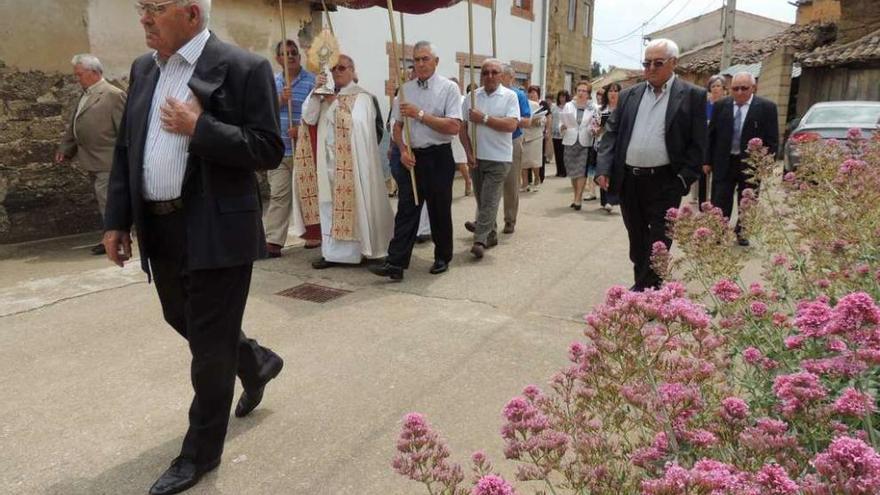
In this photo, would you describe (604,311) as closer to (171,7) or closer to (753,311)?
(753,311)


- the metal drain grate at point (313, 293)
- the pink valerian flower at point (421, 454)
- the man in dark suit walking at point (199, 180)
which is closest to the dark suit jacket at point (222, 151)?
the man in dark suit walking at point (199, 180)

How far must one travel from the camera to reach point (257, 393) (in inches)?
123

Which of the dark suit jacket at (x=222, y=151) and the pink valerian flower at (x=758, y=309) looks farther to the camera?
the dark suit jacket at (x=222, y=151)

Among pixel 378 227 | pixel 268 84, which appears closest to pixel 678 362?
pixel 268 84

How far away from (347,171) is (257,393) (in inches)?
120

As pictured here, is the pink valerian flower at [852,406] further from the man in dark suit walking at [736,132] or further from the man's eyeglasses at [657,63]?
the man in dark suit walking at [736,132]

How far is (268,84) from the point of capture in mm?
2574

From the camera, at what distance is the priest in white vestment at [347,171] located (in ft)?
19.0

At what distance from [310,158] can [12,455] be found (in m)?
3.74

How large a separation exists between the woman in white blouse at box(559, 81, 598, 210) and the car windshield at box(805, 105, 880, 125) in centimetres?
567

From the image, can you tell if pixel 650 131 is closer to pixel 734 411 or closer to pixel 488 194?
pixel 488 194

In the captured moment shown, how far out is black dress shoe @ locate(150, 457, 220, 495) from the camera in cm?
254

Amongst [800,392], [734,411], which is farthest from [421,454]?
[800,392]

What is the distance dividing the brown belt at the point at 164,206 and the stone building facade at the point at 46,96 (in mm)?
5032
